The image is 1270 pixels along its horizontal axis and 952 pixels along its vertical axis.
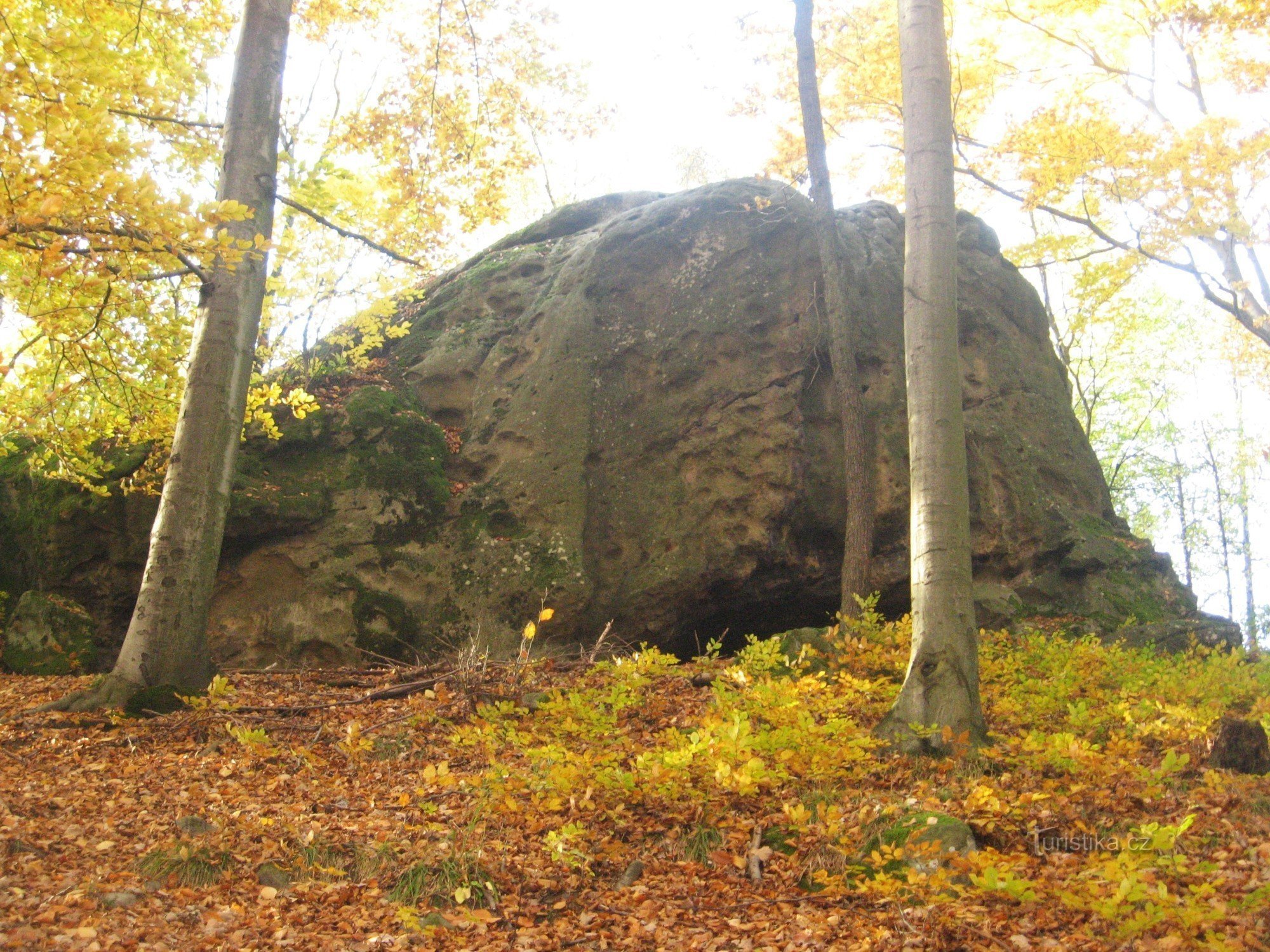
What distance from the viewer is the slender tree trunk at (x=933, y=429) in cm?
523

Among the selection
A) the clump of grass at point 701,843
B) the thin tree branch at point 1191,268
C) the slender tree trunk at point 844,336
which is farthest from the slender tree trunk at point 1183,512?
the clump of grass at point 701,843

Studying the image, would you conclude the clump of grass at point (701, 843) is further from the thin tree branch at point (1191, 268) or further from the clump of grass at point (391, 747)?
the thin tree branch at point (1191, 268)

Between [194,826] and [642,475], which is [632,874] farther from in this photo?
[642,475]

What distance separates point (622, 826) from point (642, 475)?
17.5ft

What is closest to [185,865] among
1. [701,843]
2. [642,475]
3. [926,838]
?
[701,843]

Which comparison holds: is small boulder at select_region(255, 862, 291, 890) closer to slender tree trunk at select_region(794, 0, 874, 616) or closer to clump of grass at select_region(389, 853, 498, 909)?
clump of grass at select_region(389, 853, 498, 909)

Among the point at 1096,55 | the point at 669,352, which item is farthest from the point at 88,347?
the point at 1096,55

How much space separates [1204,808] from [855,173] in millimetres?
11228

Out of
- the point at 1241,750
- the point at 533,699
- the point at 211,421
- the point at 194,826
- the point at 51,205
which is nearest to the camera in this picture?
the point at 51,205

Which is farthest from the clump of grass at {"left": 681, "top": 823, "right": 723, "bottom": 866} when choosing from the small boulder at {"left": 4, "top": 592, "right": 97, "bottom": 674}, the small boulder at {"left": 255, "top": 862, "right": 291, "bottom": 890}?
the small boulder at {"left": 4, "top": 592, "right": 97, "bottom": 674}

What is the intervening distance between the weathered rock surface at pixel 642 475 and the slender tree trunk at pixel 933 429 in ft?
11.3

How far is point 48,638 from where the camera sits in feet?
25.5

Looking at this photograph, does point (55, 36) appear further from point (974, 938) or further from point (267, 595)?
point (974, 938)

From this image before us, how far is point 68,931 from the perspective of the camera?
2889mm
